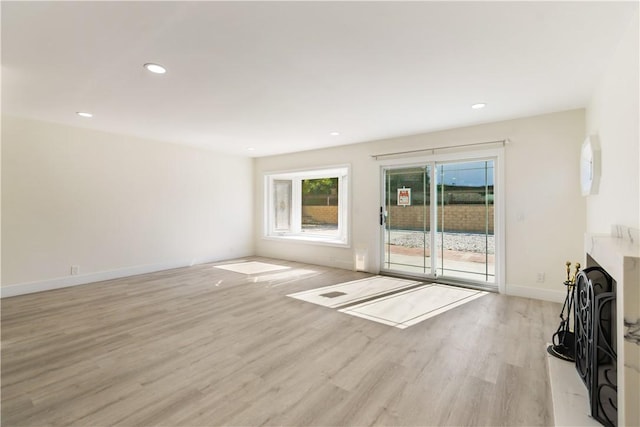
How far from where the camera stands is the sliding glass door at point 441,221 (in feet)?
14.2

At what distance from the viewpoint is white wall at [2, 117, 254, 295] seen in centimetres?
399

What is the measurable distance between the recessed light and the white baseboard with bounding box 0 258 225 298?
3.74 meters

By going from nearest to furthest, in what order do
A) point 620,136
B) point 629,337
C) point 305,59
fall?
1. point 629,337
2. point 620,136
3. point 305,59

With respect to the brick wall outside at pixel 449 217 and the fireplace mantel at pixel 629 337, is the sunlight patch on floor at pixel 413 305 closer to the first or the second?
the brick wall outside at pixel 449 217

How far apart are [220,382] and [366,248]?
374cm

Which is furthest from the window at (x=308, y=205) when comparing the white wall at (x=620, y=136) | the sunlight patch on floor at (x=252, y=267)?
the white wall at (x=620, y=136)

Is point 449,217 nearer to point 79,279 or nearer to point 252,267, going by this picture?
point 252,267

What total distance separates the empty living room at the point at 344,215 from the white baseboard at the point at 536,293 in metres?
0.04

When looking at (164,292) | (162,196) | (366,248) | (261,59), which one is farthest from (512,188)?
(162,196)

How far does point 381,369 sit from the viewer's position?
2186 millimetres

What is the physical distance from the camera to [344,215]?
20.4 ft

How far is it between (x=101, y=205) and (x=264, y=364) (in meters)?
4.21

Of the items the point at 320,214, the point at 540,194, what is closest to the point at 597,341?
the point at 540,194

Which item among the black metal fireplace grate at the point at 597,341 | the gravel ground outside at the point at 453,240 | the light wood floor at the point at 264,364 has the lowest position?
the light wood floor at the point at 264,364
